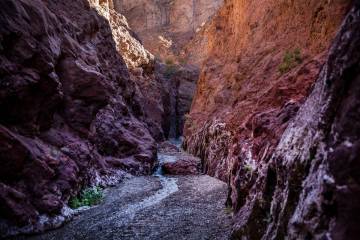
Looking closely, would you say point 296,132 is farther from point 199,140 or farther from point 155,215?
point 199,140

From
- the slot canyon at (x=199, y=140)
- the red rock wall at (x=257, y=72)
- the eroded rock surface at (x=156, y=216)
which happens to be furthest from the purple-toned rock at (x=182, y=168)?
the eroded rock surface at (x=156, y=216)

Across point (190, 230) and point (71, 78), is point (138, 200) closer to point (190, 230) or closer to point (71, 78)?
point (190, 230)

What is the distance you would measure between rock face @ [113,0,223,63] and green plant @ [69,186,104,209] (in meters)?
61.3

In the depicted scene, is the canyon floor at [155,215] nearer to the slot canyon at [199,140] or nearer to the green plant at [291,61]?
the slot canyon at [199,140]

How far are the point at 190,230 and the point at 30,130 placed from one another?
522 cm

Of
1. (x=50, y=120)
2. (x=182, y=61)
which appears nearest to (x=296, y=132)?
(x=50, y=120)

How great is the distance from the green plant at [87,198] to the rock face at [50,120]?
25 cm

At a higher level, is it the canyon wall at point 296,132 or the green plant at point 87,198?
the canyon wall at point 296,132

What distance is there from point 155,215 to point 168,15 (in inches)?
2663

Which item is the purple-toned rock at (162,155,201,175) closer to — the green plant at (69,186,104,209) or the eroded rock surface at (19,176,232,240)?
the eroded rock surface at (19,176,232,240)

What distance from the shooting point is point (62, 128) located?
470 inches

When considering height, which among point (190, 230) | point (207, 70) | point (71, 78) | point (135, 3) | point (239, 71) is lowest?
point (190, 230)

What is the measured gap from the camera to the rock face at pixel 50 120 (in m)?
8.11

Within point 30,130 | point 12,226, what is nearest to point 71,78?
point 30,130
